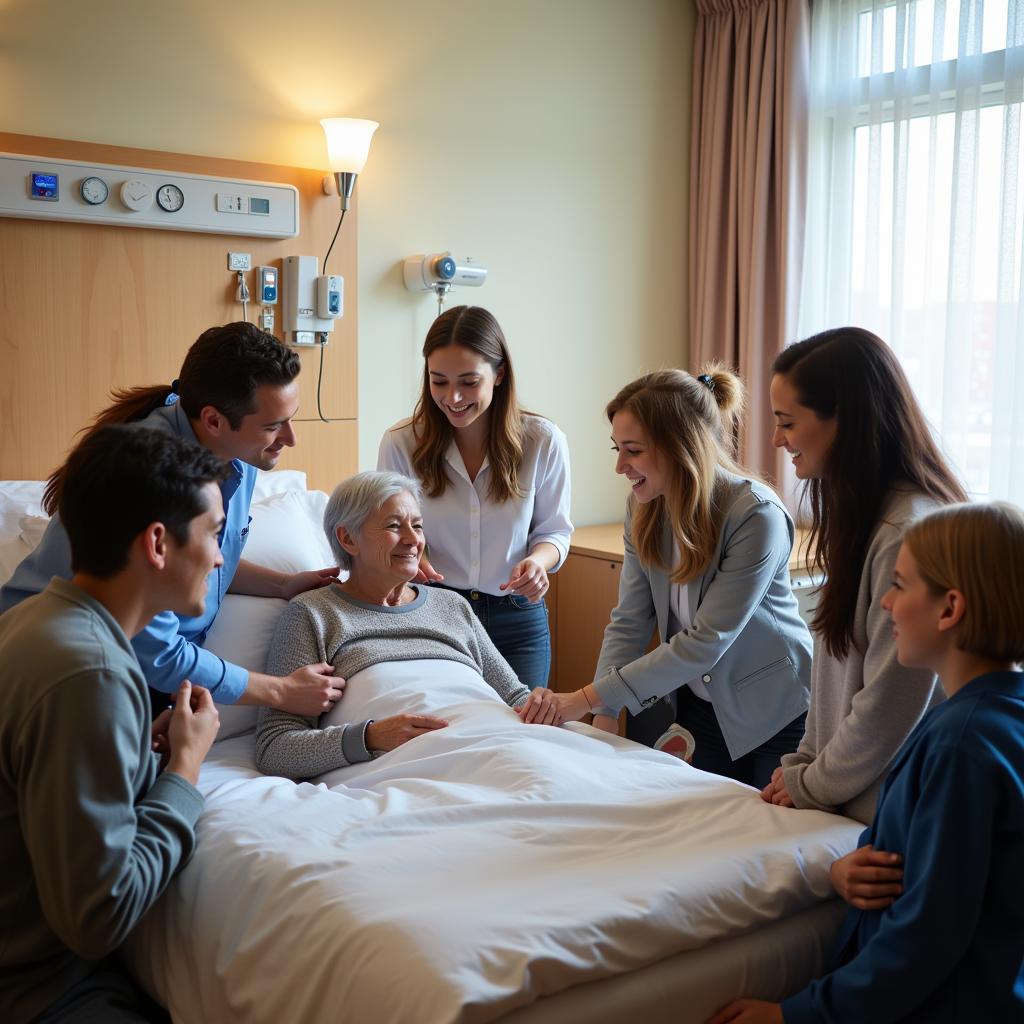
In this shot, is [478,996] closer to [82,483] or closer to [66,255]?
[82,483]

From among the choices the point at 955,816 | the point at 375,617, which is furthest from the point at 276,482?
the point at 955,816

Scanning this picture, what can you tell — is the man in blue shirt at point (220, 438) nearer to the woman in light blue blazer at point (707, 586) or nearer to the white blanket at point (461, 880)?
the white blanket at point (461, 880)

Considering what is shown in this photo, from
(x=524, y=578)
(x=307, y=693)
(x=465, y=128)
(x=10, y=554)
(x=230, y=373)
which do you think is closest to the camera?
(x=230, y=373)

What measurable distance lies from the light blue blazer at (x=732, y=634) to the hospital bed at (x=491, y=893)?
0.66ft

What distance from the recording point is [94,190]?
3.03 meters

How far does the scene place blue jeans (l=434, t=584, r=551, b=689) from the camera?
2861 millimetres

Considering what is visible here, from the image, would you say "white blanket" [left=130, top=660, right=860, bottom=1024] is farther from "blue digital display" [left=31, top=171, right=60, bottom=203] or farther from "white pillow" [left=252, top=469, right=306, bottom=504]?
"blue digital display" [left=31, top=171, right=60, bottom=203]

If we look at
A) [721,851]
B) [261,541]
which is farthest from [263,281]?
[721,851]

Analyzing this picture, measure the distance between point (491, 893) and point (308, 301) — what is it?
2.37 meters

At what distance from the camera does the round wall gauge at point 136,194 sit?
3.07 metres

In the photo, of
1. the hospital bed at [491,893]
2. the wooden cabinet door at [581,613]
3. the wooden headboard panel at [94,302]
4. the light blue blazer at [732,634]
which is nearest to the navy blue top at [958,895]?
the hospital bed at [491,893]

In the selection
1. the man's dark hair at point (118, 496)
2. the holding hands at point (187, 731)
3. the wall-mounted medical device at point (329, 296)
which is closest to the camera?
the man's dark hair at point (118, 496)

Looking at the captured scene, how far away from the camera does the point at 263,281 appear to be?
132 inches

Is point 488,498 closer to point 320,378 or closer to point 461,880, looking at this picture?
point 320,378
